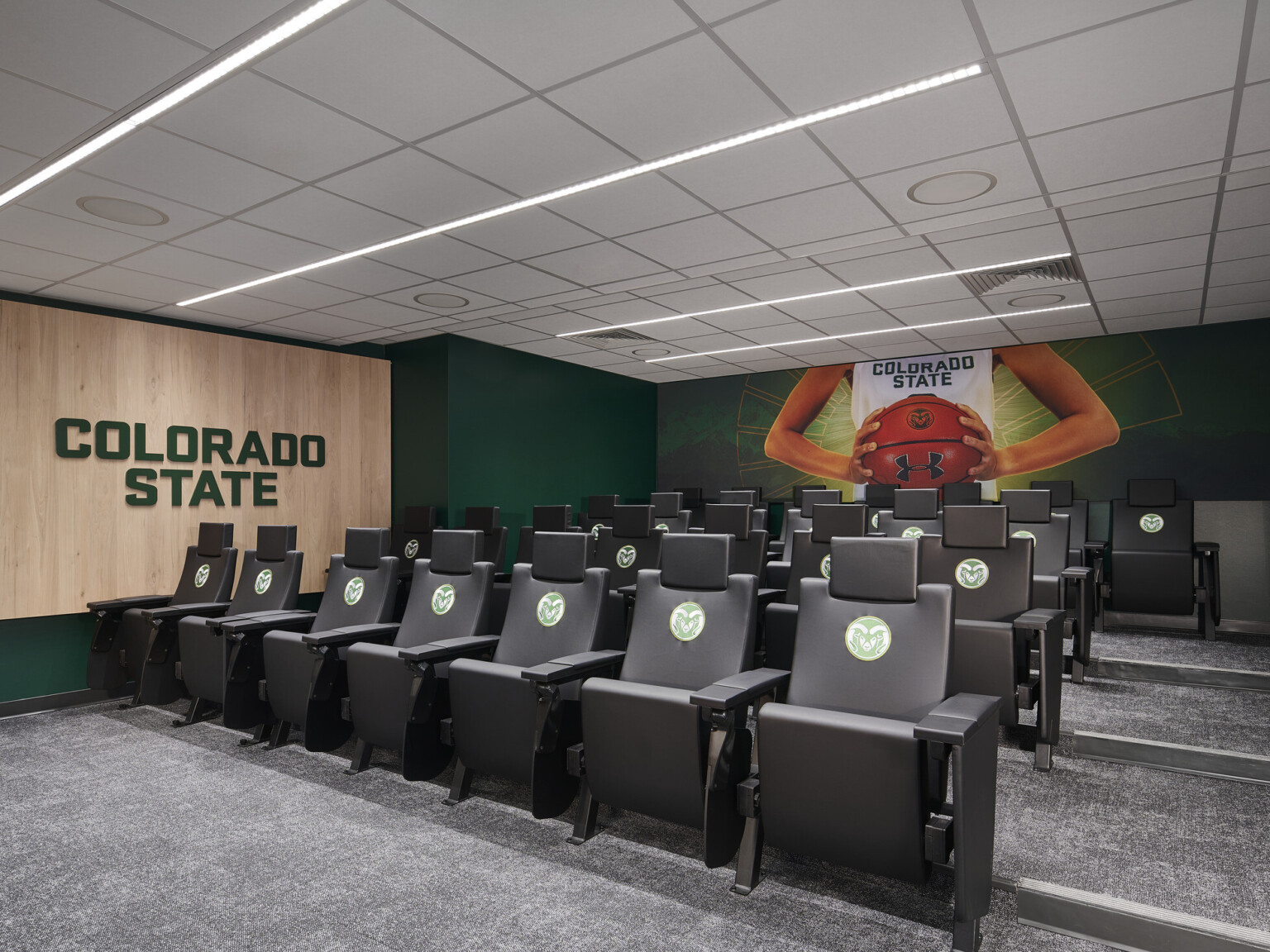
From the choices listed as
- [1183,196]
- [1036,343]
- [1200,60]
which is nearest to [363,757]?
[1200,60]

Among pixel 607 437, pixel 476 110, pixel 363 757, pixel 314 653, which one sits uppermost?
pixel 476 110

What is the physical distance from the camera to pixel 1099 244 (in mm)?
4859

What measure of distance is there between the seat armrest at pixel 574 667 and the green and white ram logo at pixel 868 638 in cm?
92

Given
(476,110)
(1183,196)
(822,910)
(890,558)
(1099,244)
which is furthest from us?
(1099,244)

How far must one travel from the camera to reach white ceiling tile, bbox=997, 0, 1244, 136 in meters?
2.52

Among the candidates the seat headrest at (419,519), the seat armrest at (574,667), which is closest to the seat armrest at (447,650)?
the seat armrest at (574,667)

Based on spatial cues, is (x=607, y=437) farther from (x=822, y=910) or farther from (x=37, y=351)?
(x=822, y=910)

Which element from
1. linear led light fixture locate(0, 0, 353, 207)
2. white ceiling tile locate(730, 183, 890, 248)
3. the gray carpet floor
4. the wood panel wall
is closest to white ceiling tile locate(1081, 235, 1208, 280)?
white ceiling tile locate(730, 183, 890, 248)

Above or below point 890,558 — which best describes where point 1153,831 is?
below

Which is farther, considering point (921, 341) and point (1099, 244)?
point (921, 341)

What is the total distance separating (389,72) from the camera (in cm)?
274

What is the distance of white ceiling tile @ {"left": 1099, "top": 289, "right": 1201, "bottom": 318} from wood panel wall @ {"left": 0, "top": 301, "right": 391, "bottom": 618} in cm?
696

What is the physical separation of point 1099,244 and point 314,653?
530 cm

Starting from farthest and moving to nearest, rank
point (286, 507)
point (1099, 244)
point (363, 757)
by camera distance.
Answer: point (286, 507)
point (1099, 244)
point (363, 757)
